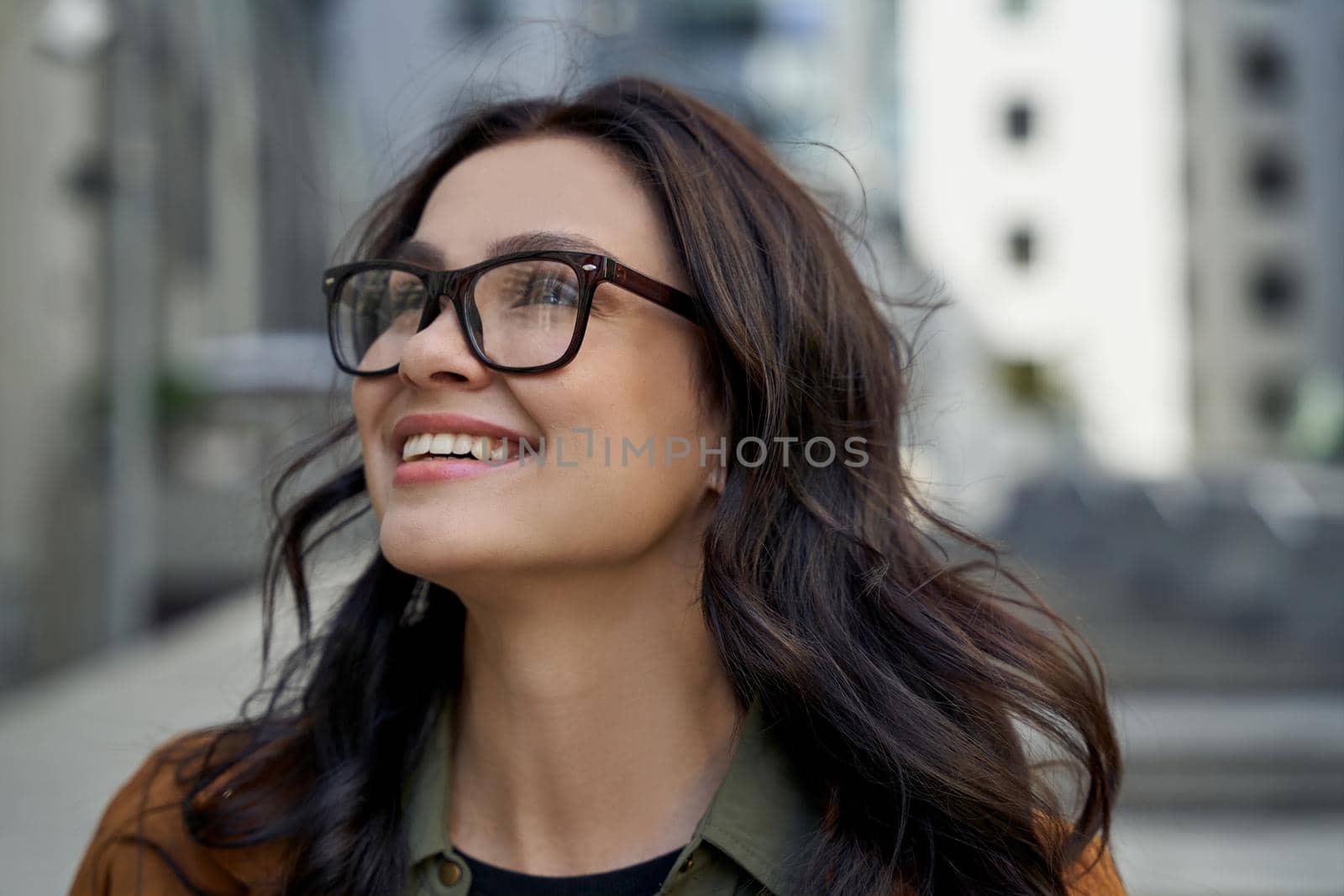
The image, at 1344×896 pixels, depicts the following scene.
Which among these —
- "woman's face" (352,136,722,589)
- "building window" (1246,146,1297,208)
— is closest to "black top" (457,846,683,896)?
"woman's face" (352,136,722,589)

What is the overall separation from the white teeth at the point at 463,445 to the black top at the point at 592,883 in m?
0.60

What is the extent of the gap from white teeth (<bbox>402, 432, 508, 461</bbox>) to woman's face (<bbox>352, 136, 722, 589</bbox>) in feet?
0.04

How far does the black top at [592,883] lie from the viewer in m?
1.48

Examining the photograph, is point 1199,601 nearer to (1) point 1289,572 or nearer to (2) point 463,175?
(1) point 1289,572

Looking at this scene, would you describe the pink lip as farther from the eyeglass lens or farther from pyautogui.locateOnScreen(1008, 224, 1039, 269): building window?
pyautogui.locateOnScreen(1008, 224, 1039, 269): building window

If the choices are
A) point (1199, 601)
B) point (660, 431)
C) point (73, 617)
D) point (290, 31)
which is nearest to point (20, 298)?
point (73, 617)

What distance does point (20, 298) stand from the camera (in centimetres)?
654

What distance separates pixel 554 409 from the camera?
1412 mm

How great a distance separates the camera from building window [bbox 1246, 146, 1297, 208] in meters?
26.3

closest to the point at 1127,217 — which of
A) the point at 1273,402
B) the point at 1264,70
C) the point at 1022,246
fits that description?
the point at 1022,246

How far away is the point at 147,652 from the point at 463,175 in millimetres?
6417

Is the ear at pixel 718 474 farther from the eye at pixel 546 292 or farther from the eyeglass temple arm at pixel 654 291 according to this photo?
the eye at pixel 546 292

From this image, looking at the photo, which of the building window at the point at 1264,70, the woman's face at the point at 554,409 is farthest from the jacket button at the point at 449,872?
the building window at the point at 1264,70

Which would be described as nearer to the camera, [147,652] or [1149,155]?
[147,652]
